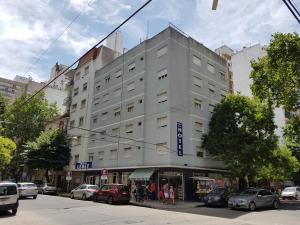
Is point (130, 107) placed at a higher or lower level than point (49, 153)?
higher

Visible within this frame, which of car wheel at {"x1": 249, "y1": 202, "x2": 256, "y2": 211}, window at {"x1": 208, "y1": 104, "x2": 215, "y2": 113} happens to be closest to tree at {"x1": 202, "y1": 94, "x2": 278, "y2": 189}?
window at {"x1": 208, "y1": 104, "x2": 215, "y2": 113}

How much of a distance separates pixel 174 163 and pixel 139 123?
646 centimetres

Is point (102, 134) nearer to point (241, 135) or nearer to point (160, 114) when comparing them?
point (160, 114)

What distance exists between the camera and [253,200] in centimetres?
2091

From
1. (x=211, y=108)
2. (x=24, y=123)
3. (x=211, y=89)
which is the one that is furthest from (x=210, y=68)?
(x=24, y=123)

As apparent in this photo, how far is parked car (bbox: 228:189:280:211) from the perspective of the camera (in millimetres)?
20672

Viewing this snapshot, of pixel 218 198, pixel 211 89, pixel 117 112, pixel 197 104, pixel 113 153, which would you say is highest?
pixel 211 89

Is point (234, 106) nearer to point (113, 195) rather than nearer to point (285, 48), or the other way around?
point (285, 48)

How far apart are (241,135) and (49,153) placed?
24.9 meters

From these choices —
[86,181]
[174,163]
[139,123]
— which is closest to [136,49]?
[139,123]

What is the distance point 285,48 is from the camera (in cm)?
2231

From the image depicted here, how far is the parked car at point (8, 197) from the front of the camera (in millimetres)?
15727

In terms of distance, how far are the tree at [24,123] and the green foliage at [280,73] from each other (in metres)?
40.3

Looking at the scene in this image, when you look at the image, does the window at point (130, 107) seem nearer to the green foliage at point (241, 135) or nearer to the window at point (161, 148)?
the window at point (161, 148)
